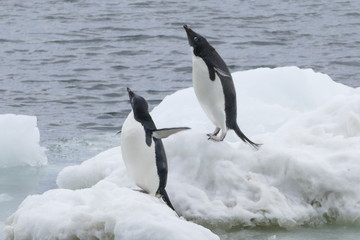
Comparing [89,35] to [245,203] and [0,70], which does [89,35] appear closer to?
[0,70]

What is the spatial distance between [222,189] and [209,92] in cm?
67

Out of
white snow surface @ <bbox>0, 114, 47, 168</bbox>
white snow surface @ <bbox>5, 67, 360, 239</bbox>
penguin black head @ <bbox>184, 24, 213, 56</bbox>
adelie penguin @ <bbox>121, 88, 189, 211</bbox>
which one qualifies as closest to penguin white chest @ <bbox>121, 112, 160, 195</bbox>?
adelie penguin @ <bbox>121, 88, 189, 211</bbox>

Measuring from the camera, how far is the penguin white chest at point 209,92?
7.61 m

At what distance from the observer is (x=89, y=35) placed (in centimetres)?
1902

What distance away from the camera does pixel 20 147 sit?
30.6ft

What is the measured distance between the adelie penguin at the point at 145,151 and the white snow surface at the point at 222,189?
0.22 meters

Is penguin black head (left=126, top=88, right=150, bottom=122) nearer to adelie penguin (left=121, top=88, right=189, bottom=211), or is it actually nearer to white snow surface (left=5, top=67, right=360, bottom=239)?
adelie penguin (left=121, top=88, right=189, bottom=211)

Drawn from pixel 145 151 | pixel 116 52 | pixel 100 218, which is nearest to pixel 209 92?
pixel 145 151

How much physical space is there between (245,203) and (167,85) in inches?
303

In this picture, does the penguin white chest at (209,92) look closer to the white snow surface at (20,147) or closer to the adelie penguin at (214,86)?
the adelie penguin at (214,86)

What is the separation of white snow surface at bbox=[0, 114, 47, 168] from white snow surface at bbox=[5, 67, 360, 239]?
3.75ft

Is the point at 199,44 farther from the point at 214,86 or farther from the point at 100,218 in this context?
the point at 100,218

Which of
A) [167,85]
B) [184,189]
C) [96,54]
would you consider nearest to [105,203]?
[184,189]

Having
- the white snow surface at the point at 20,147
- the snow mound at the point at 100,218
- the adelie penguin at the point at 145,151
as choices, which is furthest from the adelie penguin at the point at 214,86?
the white snow surface at the point at 20,147
